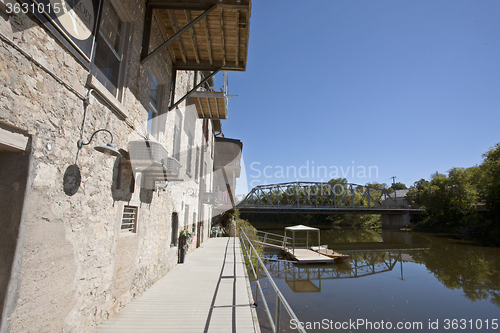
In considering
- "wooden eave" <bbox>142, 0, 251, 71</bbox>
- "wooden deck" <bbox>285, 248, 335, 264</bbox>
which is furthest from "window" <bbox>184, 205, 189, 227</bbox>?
"wooden deck" <bbox>285, 248, 335, 264</bbox>

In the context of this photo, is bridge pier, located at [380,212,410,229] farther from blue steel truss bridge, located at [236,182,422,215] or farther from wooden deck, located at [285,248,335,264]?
wooden deck, located at [285,248,335,264]

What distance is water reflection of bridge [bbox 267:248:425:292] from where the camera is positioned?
1397cm

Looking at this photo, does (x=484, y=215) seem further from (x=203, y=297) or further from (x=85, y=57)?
(x=85, y=57)

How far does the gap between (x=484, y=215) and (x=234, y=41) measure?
45.6 metres

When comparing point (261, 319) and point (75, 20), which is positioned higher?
point (75, 20)

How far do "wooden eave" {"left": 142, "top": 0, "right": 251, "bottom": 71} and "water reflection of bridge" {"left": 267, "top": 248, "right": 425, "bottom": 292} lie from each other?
11.0 m

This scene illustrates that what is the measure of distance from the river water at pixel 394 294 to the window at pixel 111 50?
721 cm

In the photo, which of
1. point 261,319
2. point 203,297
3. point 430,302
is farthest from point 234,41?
point 430,302

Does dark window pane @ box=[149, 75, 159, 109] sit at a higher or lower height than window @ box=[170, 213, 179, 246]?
higher

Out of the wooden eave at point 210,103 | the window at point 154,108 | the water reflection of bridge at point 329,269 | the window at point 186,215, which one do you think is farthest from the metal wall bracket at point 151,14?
the water reflection of bridge at point 329,269

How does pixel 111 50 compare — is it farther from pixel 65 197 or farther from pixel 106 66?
pixel 65 197

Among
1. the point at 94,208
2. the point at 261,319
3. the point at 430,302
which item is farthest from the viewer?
the point at 430,302

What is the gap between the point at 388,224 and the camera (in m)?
51.5

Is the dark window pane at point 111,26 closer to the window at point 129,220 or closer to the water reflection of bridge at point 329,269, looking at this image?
the window at point 129,220
